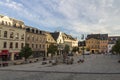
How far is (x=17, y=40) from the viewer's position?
6016cm

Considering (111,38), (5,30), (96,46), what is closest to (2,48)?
(5,30)

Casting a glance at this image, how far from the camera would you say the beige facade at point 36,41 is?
68.0 meters

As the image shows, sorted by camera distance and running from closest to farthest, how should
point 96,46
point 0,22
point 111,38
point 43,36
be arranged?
point 0,22, point 43,36, point 96,46, point 111,38

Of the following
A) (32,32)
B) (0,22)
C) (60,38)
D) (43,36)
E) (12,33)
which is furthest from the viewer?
(60,38)

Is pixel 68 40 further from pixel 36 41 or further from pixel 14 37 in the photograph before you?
pixel 14 37

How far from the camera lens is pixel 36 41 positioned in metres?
73.8

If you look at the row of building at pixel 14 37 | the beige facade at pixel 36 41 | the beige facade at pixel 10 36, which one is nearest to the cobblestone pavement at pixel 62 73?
the beige facade at pixel 10 36

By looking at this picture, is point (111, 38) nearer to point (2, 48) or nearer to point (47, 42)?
point (47, 42)

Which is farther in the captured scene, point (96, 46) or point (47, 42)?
point (96, 46)

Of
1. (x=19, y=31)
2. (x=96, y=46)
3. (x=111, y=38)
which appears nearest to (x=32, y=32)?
(x=19, y=31)

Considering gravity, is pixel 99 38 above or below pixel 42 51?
above

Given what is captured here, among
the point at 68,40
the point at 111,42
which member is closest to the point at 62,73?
the point at 68,40

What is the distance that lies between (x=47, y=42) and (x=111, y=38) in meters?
94.7

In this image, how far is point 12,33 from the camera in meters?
57.7
